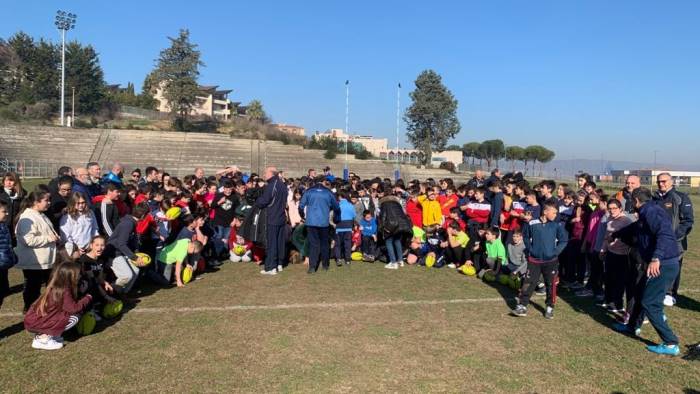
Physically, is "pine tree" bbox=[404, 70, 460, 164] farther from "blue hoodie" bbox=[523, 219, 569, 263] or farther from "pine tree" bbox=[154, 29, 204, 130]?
"blue hoodie" bbox=[523, 219, 569, 263]

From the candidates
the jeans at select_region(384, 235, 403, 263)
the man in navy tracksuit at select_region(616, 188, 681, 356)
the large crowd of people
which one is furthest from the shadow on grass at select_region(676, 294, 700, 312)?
the jeans at select_region(384, 235, 403, 263)

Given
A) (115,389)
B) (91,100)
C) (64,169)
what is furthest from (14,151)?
(115,389)

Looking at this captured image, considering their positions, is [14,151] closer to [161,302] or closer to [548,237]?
[161,302]

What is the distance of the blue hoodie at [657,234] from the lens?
554cm

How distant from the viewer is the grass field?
4.54 m

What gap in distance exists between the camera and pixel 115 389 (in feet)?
14.1

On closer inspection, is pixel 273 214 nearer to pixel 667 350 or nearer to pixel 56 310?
pixel 56 310

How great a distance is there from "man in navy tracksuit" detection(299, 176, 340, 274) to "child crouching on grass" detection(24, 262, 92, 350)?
462 cm

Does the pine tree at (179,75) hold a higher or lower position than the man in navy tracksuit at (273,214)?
higher

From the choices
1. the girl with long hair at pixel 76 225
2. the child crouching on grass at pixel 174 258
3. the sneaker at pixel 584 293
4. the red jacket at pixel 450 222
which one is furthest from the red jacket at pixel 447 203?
the girl with long hair at pixel 76 225

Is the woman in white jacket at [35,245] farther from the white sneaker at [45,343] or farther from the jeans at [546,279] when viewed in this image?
the jeans at [546,279]

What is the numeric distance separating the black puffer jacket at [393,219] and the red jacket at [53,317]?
5938 millimetres

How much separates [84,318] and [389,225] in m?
5.83

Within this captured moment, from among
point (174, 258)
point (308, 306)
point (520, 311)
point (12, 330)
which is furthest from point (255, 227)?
point (520, 311)
